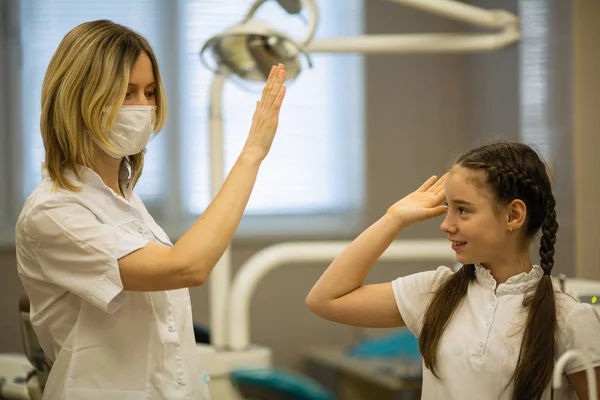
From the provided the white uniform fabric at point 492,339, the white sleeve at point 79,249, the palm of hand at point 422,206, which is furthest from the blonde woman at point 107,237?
the white uniform fabric at point 492,339

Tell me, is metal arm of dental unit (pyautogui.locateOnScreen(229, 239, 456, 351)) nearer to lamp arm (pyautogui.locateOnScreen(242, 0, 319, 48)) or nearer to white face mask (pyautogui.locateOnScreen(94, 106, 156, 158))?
lamp arm (pyautogui.locateOnScreen(242, 0, 319, 48))

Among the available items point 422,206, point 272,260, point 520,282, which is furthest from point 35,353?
point 520,282

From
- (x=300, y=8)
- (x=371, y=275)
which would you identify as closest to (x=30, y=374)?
(x=300, y=8)

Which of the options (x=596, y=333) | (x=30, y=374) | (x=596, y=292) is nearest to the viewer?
(x=596, y=333)

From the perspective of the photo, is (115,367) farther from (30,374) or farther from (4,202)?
(4,202)

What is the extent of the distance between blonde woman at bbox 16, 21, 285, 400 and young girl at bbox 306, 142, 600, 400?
0.95 feet

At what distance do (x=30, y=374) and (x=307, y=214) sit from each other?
91.3 inches

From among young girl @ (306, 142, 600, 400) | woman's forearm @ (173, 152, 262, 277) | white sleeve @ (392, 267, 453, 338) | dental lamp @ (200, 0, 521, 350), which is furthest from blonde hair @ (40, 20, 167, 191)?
dental lamp @ (200, 0, 521, 350)

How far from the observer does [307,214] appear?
13.3 feet

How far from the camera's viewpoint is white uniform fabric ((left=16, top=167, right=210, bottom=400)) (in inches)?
49.4

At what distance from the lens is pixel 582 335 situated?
1265mm

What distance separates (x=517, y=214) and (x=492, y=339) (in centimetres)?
22

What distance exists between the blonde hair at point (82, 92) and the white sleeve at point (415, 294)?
0.60 metres

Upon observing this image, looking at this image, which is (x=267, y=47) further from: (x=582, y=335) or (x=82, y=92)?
(x=582, y=335)
